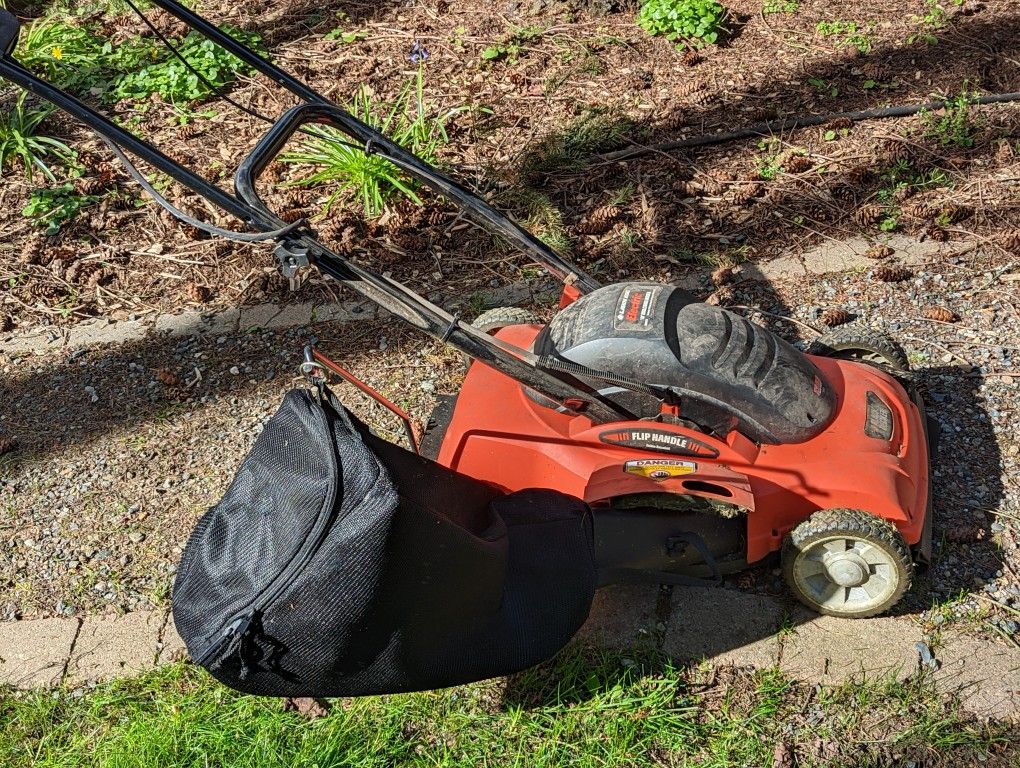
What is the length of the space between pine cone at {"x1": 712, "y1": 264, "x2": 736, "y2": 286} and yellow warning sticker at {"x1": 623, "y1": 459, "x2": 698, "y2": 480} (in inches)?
56.0

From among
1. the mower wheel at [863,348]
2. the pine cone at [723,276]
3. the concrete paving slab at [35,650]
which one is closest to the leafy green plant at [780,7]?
the pine cone at [723,276]

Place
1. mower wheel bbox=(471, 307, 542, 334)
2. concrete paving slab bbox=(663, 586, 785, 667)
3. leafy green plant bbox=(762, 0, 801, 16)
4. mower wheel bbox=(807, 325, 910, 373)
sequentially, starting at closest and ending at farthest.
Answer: concrete paving slab bbox=(663, 586, 785, 667) → mower wheel bbox=(807, 325, 910, 373) → mower wheel bbox=(471, 307, 542, 334) → leafy green plant bbox=(762, 0, 801, 16)

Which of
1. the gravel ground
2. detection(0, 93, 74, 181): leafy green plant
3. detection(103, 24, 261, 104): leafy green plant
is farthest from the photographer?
detection(103, 24, 261, 104): leafy green plant

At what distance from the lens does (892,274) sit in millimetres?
3660

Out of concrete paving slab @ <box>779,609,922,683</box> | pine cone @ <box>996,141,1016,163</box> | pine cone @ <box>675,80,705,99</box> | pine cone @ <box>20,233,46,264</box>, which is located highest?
pine cone @ <box>20,233,46,264</box>

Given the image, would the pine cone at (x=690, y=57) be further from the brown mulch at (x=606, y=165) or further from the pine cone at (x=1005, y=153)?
the pine cone at (x=1005, y=153)

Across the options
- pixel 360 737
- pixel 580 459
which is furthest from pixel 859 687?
pixel 360 737

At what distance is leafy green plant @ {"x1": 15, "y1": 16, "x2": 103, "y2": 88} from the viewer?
5090 mm

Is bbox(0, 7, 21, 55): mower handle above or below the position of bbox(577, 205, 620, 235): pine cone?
above

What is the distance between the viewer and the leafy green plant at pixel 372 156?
4094 mm

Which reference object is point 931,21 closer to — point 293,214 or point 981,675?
point 293,214

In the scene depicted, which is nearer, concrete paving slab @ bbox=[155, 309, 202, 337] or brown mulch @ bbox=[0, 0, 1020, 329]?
concrete paving slab @ bbox=[155, 309, 202, 337]

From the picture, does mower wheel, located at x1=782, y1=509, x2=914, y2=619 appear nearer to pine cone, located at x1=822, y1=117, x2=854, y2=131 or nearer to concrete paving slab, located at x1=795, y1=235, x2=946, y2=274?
concrete paving slab, located at x1=795, y1=235, x2=946, y2=274

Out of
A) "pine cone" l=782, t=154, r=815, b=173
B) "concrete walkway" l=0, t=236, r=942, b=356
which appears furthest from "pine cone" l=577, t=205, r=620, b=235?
"pine cone" l=782, t=154, r=815, b=173
